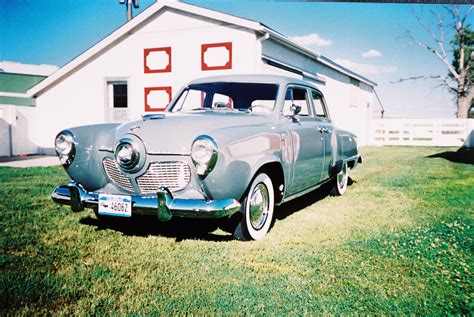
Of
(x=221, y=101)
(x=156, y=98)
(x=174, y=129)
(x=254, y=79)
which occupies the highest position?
(x=156, y=98)

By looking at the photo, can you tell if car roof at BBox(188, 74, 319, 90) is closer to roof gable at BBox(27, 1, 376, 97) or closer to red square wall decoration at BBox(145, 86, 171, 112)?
roof gable at BBox(27, 1, 376, 97)

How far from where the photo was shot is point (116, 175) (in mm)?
3113

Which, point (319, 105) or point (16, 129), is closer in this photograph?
point (319, 105)

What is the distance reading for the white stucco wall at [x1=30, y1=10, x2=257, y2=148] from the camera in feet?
28.9

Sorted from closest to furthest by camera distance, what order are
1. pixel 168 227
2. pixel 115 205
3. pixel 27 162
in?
pixel 115 205 → pixel 168 227 → pixel 27 162

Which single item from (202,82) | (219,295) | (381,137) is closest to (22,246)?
(219,295)

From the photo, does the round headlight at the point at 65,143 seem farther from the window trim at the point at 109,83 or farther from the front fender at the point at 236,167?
the window trim at the point at 109,83

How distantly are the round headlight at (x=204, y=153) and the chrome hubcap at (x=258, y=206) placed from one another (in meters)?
0.60

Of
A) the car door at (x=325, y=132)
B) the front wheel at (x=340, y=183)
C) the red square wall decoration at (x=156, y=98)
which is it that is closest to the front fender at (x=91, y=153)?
the car door at (x=325, y=132)

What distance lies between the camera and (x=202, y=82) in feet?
14.2

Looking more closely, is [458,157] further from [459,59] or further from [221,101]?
[221,101]

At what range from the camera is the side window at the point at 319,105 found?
4691 millimetres

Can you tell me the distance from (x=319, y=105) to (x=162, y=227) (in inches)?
98.3

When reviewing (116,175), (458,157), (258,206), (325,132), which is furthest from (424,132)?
(116,175)
